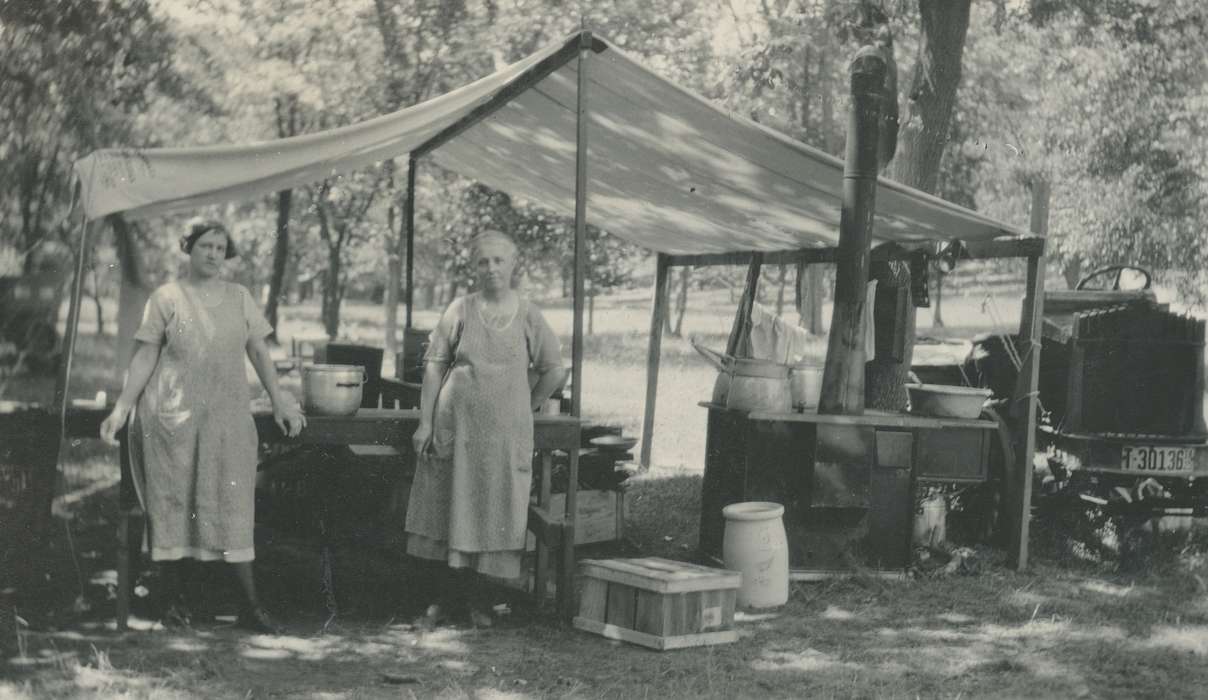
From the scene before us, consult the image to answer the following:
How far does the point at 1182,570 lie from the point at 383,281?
48.2 meters

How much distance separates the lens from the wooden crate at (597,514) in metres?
6.77

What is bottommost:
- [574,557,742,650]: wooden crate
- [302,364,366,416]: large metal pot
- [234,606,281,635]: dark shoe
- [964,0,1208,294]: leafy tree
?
[234,606,281,635]: dark shoe

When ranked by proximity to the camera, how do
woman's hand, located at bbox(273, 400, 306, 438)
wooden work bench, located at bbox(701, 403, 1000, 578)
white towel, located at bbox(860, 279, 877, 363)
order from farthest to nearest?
1. white towel, located at bbox(860, 279, 877, 363)
2. wooden work bench, located at bbox(701, 403, 1000, 578)
3. woman's hand, located at bbox(273, 400, 306, 438)

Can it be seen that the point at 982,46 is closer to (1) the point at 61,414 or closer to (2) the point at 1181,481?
(2) the point at 1181,481

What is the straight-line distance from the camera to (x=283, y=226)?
715 inches

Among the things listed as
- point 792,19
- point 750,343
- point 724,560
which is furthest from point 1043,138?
point 724,560

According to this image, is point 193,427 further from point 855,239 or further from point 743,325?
point 743,325

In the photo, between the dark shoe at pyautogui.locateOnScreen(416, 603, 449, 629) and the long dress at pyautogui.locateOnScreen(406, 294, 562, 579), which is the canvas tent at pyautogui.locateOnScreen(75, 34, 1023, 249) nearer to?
the long dress at pyautogui.locateOnScreen(406, 294, 562, 579)

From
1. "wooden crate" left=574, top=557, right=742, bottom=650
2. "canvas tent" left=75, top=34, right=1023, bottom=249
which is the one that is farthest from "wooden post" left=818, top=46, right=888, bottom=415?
"wooden crate" left=574, top=557, right=742, bottom=650

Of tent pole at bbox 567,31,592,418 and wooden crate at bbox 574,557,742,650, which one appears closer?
wooden crate at bbox 574,557,742,650

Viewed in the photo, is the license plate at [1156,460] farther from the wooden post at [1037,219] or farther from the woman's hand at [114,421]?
the woman's hand at [114,421]

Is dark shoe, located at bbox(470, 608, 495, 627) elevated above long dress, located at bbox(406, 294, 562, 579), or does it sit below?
below

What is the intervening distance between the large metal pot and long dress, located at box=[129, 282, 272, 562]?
372 mm

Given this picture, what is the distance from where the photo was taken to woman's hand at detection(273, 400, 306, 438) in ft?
16.1
